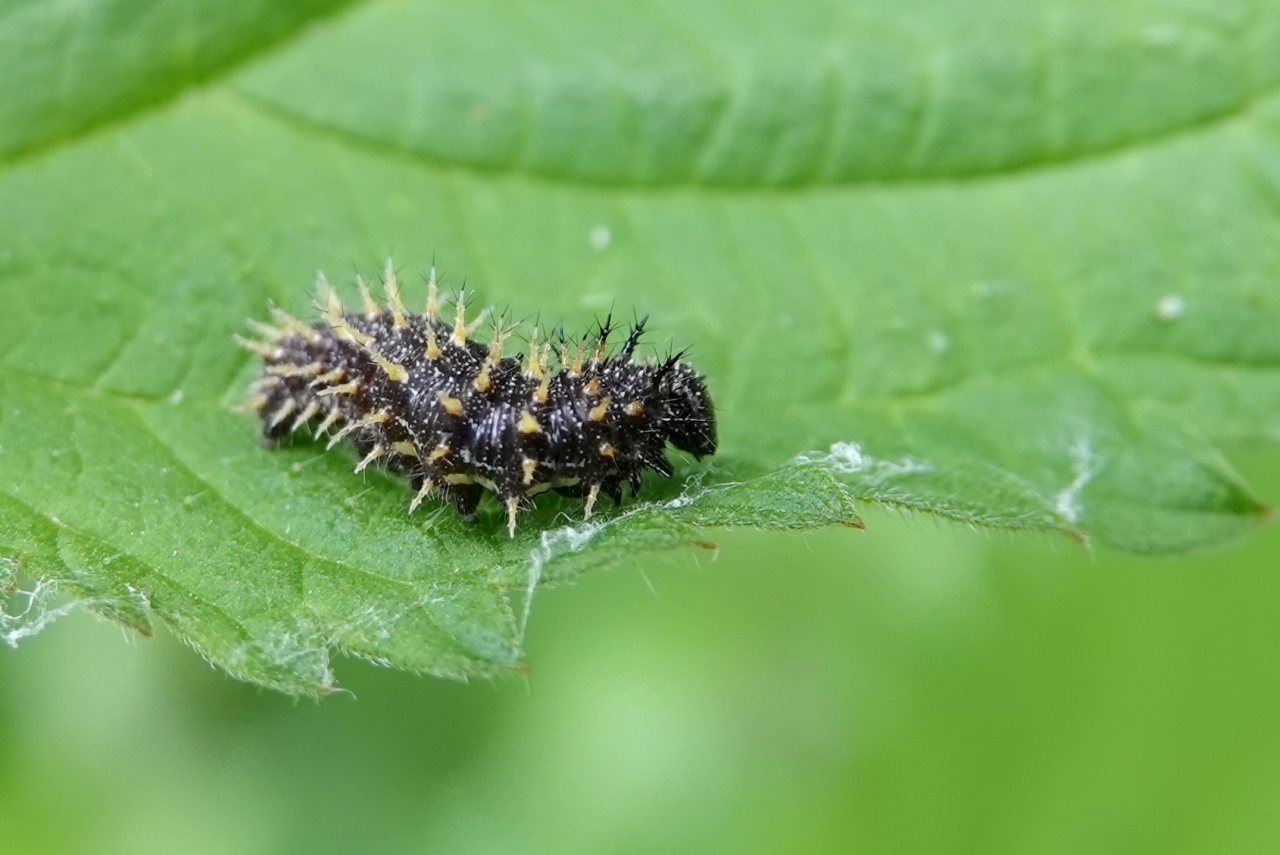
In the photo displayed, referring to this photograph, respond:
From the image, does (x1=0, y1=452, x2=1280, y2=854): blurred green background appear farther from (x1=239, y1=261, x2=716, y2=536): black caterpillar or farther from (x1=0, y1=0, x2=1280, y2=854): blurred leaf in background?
Result: (x1=239, y1=261, x2=716, y2=536): black caterpillar

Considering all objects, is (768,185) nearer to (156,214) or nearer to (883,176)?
(883,176)

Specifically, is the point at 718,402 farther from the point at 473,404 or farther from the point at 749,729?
the point at 749,729

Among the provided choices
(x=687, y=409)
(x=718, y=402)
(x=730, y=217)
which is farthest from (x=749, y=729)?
(x=730, y=217)

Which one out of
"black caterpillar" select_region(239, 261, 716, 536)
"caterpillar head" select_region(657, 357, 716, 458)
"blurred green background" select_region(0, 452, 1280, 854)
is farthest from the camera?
"blurred green background" select_region(0, 452, 1280, 854)

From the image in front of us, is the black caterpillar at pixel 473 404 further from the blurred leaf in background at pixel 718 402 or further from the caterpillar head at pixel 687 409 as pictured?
the blurred leaf in background at pixel 718 402

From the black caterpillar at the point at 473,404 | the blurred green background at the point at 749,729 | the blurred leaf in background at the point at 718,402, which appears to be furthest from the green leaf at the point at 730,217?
the blurred green background at the point at 749,729

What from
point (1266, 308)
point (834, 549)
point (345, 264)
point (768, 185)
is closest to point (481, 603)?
point (345, 264)

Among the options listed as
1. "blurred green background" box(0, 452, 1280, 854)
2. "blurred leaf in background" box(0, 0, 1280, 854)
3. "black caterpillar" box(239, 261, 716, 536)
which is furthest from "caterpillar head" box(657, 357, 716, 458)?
"blurred green background" box(0, 452, 1280, 854)
